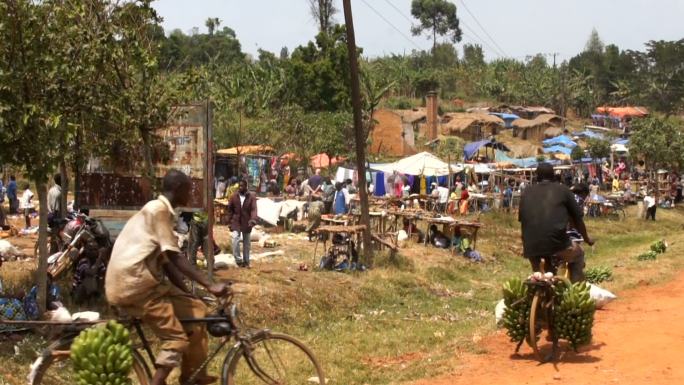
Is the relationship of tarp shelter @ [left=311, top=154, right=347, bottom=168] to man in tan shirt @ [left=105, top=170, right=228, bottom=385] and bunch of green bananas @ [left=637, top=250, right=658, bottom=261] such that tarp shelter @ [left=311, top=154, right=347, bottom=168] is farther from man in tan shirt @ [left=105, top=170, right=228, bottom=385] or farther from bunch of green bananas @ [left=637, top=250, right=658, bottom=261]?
man in tan shirt @ [left=105, top=170, right=228, bottom=385]

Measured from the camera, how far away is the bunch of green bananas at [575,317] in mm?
7906

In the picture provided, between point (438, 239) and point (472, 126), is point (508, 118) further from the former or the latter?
point (438, 239)

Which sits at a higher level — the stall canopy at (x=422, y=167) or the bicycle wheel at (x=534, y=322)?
the stall canopy at (x=422, y=167)

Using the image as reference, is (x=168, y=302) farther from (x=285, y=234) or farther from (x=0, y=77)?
(x=285, y=234)

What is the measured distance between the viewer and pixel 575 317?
7.91 meters

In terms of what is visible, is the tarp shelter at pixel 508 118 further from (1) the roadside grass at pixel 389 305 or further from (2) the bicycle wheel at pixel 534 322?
(2) the bicycle wheel at pixel 534 322

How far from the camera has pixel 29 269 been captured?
1297 cm

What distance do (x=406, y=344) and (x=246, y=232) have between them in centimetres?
534

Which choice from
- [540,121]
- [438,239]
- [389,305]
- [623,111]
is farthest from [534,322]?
[623,111]

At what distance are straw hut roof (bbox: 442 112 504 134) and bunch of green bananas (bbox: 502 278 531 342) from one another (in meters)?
59.6

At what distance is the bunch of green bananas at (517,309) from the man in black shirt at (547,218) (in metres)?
0.37

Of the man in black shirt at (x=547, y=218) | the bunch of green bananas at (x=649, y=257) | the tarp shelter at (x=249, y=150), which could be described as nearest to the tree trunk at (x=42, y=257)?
the man in black shirt at (x=547, y=218)

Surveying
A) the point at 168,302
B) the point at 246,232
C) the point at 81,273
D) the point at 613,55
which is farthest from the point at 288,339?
the point at 613,55

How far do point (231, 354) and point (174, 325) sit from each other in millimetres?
551
